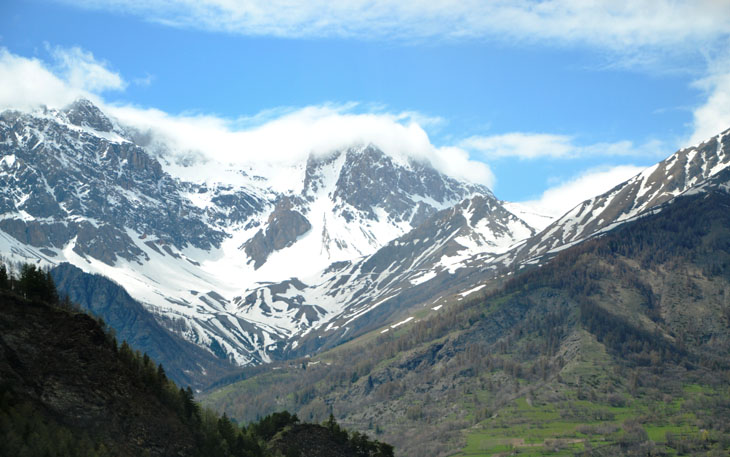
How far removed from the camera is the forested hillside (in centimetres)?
9115

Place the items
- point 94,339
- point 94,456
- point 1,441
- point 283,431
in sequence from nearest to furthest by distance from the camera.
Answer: point 1,441 < point 94,456 < point 94,339 < point 283,431

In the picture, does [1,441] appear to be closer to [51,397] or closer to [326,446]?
[51,397]

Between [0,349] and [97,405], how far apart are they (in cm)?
1277

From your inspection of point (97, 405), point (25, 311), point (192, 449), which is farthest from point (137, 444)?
Answer: point (25, 311)

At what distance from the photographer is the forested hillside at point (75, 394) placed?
299 ft

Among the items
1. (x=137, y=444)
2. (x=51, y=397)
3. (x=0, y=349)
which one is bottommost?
(x=137, y=444)

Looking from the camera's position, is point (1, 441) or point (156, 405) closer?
point (1, 441)

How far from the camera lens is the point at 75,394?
10081 centimetres

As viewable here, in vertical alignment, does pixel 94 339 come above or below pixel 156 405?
above

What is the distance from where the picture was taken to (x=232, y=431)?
145 m

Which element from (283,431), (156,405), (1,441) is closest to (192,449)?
(156,405)

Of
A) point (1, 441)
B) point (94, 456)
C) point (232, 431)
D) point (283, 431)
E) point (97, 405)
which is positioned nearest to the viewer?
point (1, 441)

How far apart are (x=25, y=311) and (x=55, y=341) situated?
5672mm

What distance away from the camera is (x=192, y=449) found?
116 m
